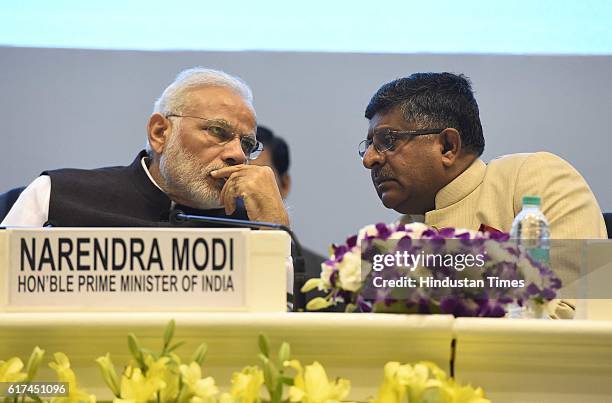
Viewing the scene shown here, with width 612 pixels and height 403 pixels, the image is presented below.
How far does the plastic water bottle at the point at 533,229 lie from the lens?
1.48m

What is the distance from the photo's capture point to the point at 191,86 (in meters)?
3.20

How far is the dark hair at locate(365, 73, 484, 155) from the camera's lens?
Answer: 9.78 ft

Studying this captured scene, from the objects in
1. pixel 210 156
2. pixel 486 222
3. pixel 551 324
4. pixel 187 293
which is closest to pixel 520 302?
pixel 551 324

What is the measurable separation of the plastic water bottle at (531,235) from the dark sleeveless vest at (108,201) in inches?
57.8

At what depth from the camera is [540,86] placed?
365 cm

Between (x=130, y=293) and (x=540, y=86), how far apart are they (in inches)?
107

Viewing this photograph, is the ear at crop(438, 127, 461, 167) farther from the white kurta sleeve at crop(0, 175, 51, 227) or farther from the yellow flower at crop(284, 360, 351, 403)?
the yellow flower at crop(284, 360, 351, 403)

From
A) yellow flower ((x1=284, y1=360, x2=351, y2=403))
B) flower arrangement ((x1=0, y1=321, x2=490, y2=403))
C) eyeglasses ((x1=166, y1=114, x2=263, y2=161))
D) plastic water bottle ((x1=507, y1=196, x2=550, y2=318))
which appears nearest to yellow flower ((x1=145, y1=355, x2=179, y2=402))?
flower arrangement ((x1=0, y1=321, x2=490, y2=403))

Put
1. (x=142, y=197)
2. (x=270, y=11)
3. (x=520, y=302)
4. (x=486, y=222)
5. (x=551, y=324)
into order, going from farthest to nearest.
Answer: (x=270, y=11) → (x=142, y=197) → (x=486, y=222) → (x=520, y=302) → (x=551, y=324)

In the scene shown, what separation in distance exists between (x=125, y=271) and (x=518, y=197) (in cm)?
164

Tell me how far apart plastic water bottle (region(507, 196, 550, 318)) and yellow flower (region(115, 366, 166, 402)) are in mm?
608

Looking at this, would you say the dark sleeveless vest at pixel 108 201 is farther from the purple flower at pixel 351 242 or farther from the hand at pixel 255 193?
the purple flower at pixel 351 242

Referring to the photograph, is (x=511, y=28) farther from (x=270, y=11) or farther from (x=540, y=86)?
(x=270, y=11)

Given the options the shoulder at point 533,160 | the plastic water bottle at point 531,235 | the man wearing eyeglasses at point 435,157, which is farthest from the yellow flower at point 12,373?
the shoulder at point 533,160
